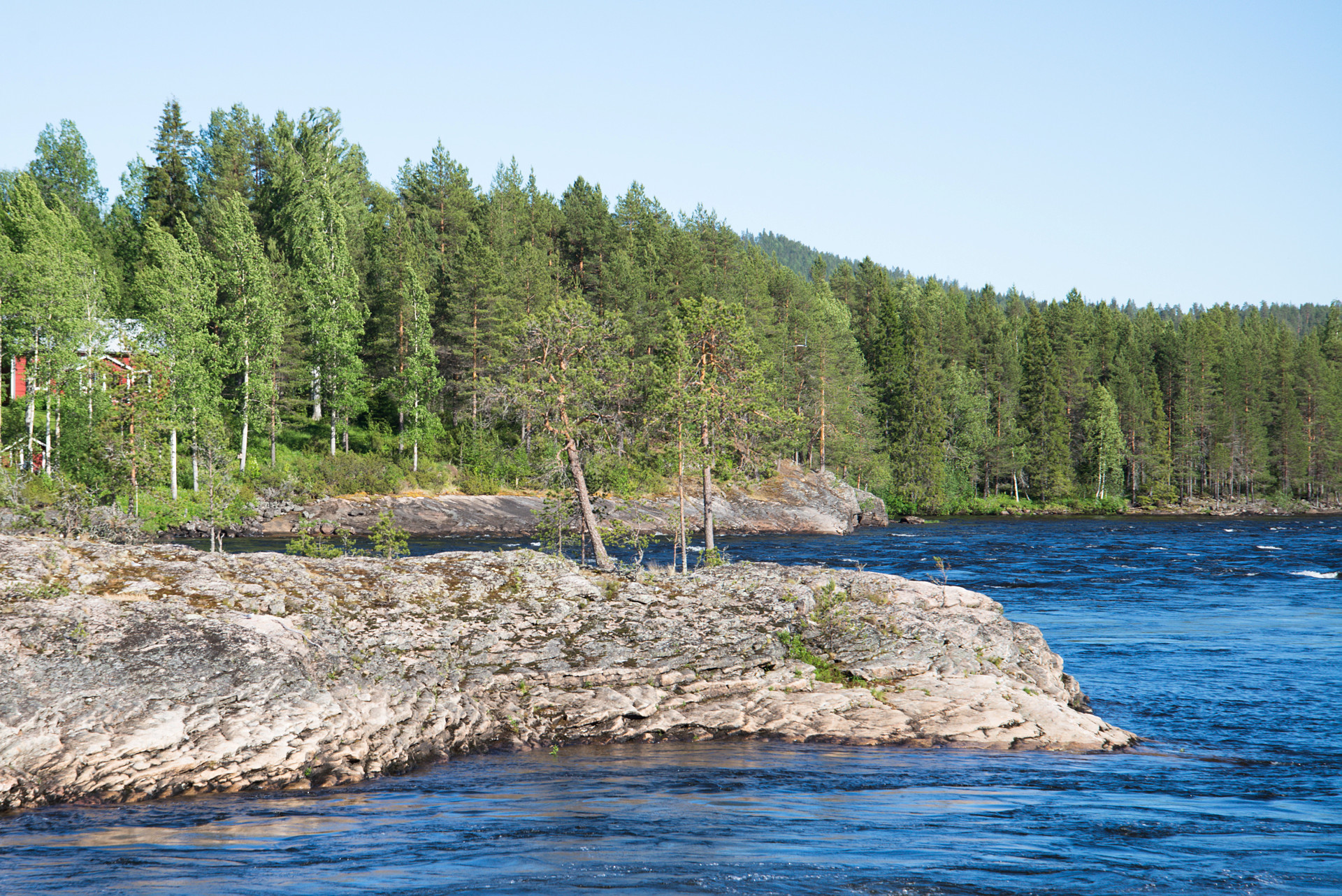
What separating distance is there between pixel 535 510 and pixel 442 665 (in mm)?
31342

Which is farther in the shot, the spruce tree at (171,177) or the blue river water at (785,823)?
the spruce tree at (171,177)

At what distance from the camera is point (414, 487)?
180ft

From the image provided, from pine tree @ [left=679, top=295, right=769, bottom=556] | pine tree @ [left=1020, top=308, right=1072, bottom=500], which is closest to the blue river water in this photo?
pine tree @ [left=679, top=295, right=769, bottom=556]

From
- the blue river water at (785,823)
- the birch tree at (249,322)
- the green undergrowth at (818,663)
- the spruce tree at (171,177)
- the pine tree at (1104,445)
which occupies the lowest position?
the blue river water at (785,823)

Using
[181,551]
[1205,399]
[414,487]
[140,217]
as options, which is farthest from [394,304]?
[1205,399]

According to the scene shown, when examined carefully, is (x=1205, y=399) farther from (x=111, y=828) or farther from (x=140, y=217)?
(x=111, y=828)

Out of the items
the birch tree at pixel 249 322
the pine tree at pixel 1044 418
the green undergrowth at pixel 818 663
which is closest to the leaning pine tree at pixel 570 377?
the green undergrowth at pixel 818 663

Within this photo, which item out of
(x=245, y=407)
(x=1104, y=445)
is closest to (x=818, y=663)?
(x=245, y=407)

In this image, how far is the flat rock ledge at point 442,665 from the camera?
1102 centimetres

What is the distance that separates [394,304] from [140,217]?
82.6ft

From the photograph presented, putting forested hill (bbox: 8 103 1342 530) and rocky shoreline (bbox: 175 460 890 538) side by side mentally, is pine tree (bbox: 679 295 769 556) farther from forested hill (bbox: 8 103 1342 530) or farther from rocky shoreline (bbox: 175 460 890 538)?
rocky shoreline (bbox: 175 460 890 538)

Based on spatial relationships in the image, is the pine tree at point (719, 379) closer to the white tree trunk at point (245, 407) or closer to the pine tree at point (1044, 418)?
the white tree trunk at point (245, 407)

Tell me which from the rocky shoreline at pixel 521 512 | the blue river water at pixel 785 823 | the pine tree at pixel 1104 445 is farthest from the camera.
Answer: the pine tree at pixel 1104 445

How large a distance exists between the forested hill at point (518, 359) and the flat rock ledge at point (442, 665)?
8.22 metres
